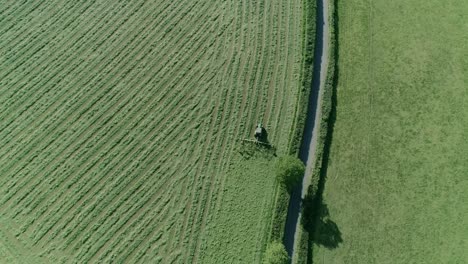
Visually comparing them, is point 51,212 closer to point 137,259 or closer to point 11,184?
point 11,184

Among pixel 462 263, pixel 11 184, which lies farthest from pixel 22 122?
pixel 462 263

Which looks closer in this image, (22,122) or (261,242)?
(261,242)

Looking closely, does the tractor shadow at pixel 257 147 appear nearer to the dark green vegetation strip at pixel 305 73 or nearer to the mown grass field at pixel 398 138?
the dark green vegetation strip at pixel 305 73

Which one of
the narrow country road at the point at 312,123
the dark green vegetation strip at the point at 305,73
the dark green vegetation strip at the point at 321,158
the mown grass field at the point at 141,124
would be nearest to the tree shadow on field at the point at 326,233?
the dark green vegetation strip at the point at 321,158

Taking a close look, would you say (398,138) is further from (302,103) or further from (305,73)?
(305,73)

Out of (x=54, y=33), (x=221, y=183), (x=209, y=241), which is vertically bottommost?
(x=209, y=241)

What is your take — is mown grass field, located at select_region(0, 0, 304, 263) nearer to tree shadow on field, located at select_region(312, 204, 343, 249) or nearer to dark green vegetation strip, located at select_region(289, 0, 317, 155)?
dark green vegetation strip, located at select_region(289, 0, 317, 155)
